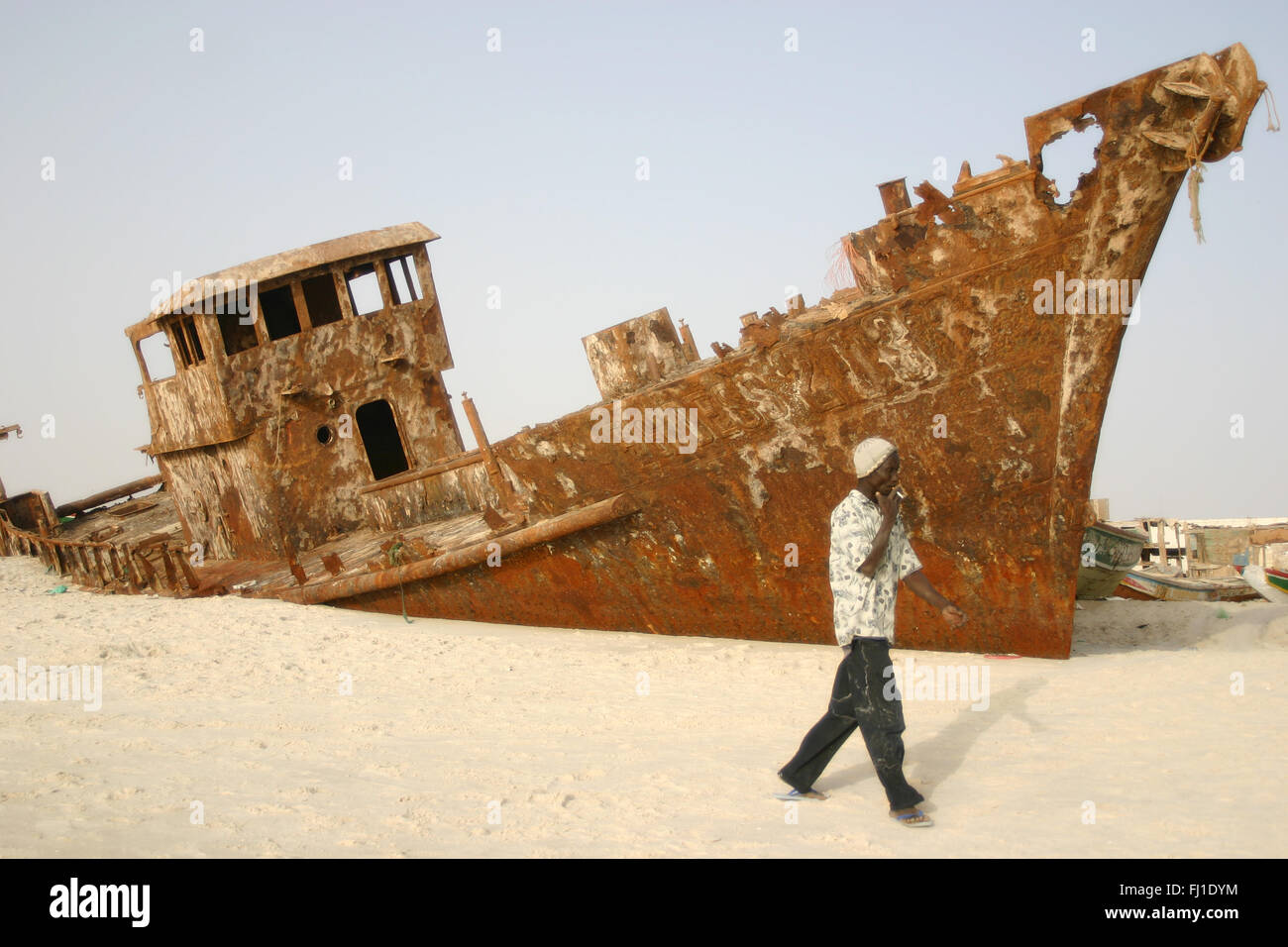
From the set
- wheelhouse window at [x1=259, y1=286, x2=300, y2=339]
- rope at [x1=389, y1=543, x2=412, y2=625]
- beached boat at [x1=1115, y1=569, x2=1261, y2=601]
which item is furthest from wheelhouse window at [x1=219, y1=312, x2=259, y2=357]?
beached boat at [x1=1115, y1=569, x2=1261, y2=601]

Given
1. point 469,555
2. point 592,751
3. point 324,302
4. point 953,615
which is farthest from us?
point 324,302

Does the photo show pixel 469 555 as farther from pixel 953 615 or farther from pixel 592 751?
pixel 953 615

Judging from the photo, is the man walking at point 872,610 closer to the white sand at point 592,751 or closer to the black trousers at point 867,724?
the black trousers at point 867,724

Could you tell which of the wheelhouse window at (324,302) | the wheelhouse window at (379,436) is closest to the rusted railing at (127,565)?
the wheelhouse window at (379,436)

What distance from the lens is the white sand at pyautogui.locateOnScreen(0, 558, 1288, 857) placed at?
3.36 meters

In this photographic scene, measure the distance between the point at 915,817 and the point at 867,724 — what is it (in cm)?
35

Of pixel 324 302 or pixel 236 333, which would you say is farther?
pixel 324 302

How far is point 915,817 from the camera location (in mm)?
3607

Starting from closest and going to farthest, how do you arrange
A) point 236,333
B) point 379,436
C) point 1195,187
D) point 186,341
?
1. point 1195,187
2. point 186,341
3. point 236,333
4. point 379,436

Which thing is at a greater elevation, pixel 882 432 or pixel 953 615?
pixel 882 432

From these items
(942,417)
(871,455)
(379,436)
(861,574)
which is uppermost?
(379,436)

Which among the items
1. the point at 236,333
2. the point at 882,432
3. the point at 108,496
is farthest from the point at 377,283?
the point at 108,496

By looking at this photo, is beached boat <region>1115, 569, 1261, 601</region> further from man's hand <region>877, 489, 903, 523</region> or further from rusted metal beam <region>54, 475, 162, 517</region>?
rusted metal beam <region>54, 475, 162, 517</region>
